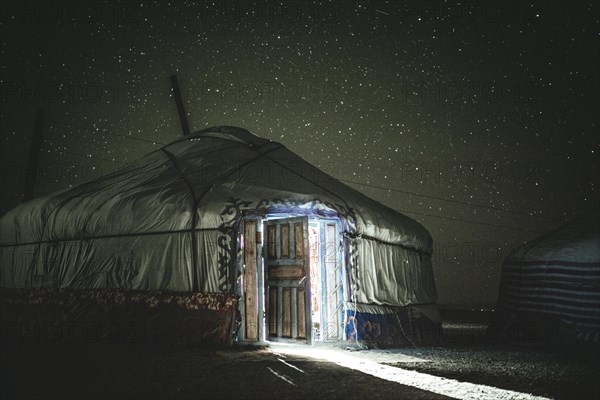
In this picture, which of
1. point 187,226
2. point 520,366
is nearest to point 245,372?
point 187,226

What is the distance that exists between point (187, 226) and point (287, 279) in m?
1.20

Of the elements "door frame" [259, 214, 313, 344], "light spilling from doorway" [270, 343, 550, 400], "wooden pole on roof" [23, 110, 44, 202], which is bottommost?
"light spilling from doorway" [270, 343, 550, 400]

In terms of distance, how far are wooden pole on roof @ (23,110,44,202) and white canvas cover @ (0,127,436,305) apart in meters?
3.94

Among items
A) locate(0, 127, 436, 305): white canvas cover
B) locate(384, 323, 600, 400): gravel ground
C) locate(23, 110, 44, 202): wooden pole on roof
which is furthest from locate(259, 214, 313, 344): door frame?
locate(23, 110, 44, 202): wooden pole on roof

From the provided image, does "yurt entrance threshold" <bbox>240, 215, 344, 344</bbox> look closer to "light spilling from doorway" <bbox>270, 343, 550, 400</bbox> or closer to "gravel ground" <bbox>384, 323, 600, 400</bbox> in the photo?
"light spilling from doorway" <bbox>270, 343, 550, 400</bbox>

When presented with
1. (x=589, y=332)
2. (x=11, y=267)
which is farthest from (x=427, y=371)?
(x=11, y=267)

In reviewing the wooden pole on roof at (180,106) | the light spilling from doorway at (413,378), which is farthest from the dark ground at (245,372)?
the wooden pole on roof at (180,106)

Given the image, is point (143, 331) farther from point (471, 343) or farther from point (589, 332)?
point (589, 332)

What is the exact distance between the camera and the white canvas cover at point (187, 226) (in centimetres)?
567

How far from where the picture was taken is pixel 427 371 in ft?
14.2

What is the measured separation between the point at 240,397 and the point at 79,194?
14.6 feet

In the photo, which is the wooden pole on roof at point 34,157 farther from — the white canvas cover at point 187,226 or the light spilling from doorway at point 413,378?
the light spilling from doorway at point 413,378

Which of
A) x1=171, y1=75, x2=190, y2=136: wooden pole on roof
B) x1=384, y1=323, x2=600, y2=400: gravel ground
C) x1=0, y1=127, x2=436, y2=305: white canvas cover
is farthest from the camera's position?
x1=171, y1=75, x2=190, y2=136: wooden pole on roof

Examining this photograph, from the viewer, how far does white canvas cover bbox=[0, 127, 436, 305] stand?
567 cm
